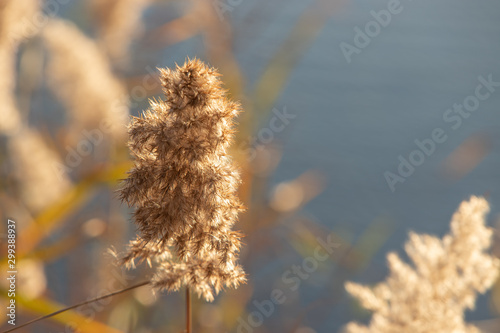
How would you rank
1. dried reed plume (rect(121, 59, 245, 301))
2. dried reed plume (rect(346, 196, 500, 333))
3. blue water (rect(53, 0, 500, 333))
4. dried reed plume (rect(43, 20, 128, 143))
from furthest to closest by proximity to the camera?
blue water (rect(53, 0, 500, 333)), dried reed plume (rect(43, 20, 128, 143)), dried reed plume (rect(346, 196, 500, 333)), dried reed plume (rect(121, 59, 245, 301))

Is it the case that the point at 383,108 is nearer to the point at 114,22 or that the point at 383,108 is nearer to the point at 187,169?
the point at 114,22

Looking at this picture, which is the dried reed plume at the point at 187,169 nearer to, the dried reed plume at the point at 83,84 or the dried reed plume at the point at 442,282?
the dried reed plume at the point at 442,282

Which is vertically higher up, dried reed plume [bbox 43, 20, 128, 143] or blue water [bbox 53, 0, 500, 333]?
blue water [bbox 53, 0, 500, 333]

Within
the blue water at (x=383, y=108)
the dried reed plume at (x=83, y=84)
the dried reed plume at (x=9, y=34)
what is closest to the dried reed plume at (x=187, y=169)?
the dried reed plume at (x=9, y=34)

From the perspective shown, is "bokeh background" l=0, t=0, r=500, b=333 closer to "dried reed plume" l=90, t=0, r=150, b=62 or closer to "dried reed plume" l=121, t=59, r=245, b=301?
"dried reed plume" l=90, t=0, r=150, b=62

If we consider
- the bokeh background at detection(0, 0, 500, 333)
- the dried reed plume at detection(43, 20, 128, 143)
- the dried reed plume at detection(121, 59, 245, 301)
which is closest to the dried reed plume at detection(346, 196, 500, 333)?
the bokeh background at detection(0, 0, 500, 333)

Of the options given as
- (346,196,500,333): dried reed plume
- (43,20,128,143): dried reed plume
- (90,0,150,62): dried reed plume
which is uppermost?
(90,0,150,62): dried reed plume

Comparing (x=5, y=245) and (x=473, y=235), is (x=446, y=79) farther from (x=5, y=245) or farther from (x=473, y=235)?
(x=5, y=245)

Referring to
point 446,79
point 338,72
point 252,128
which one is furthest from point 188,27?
point 446,79
